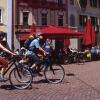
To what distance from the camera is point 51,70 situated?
53.3 ft

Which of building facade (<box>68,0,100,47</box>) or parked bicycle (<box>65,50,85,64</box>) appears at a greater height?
building facade (<box>68,0,100,47</box>)

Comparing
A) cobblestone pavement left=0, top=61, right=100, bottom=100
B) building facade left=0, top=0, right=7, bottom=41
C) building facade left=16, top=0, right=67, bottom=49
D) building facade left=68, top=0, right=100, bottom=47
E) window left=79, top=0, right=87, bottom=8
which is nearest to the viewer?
cobblestone pavement left=0, top=61, right=100, bottom=100

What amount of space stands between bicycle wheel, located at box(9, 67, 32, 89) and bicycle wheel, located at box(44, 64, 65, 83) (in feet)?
5.31

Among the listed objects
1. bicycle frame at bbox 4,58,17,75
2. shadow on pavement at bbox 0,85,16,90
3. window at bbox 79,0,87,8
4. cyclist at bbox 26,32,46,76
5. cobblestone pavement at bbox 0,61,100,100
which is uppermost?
window at bbox 79,0,87,8

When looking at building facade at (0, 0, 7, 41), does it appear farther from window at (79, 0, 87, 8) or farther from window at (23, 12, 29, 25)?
window at (79, 0, 87, 8)

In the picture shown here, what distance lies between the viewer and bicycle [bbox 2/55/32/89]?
14312 millimetres

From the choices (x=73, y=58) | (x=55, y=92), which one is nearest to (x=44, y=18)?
(x=73, y=58)

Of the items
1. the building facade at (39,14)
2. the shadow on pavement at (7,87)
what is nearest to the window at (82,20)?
the building facade at (39,14)

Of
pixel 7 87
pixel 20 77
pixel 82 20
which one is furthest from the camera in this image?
pixel 82 20

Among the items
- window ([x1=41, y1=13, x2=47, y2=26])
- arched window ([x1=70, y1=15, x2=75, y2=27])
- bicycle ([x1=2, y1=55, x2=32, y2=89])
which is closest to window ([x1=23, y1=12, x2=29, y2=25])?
window ([x1=41, y1=13, x2=47, y2=26])

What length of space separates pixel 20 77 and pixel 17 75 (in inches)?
5.1

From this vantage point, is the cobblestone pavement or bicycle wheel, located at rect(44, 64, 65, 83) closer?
the cobblestone pavement

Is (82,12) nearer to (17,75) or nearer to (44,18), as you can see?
(44,18)

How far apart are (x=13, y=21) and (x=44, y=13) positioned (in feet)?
16.2
